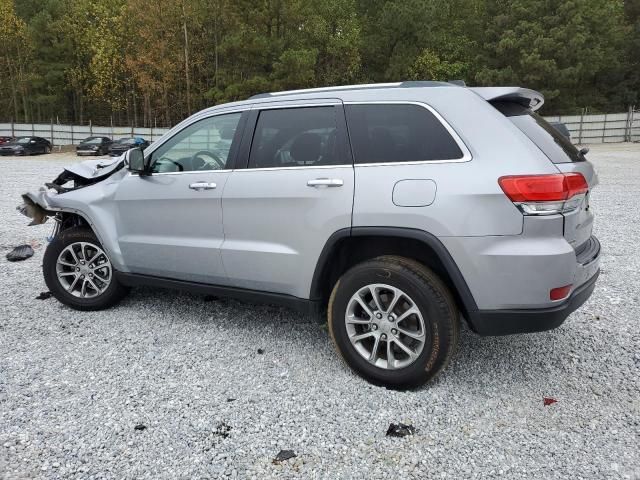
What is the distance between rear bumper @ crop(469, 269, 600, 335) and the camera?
2879 mm

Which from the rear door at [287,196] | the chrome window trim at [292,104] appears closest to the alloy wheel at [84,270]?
the rear door at [287,196]

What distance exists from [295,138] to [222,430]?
75.8 inches

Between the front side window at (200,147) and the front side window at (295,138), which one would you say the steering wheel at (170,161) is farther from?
the front side window at (295,138)

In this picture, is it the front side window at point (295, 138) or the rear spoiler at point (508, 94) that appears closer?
the rear spoiler at point (508, 94)

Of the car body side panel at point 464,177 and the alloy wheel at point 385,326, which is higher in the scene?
the car body side panel at point 464,177

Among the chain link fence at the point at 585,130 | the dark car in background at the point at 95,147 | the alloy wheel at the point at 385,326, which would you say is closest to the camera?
the alloy wheel at the point at 385,326

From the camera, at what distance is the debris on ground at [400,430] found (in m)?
2.80

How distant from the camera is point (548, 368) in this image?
3.52 meters

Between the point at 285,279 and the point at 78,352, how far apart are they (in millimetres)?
1647

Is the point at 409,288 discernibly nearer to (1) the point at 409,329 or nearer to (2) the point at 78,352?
(1) the point at 409,329

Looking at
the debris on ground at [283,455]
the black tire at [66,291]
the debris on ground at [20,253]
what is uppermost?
the black tire at [66,291]

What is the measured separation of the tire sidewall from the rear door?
29 centimetres

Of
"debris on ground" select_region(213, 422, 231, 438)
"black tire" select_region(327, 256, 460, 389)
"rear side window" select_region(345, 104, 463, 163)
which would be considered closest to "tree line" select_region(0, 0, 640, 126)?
"rear side window" select_region(345, 104, 463, 163)

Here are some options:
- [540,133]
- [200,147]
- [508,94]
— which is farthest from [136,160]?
[540,133]
